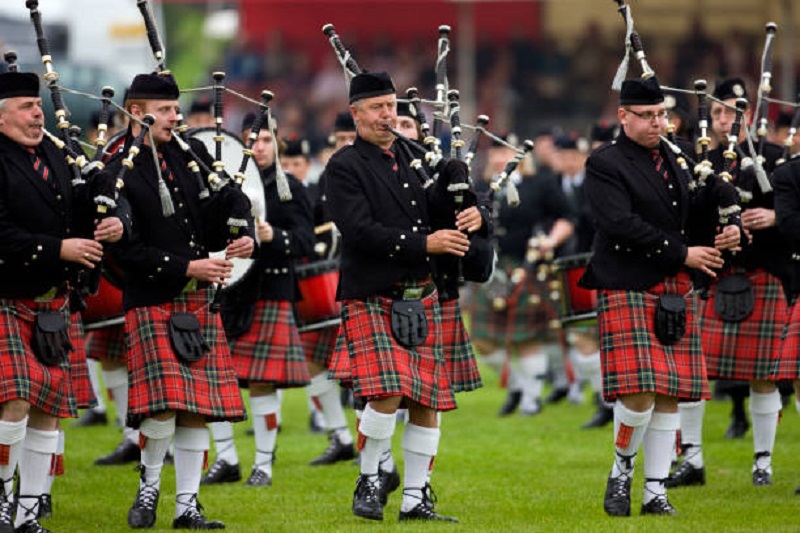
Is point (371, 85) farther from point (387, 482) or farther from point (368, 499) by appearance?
point (387, 482)

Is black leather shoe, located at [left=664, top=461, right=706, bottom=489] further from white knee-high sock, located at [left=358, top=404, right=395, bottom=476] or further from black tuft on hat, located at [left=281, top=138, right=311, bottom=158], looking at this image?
black tuft on hat, located at [left=281, top=138, right=311, bottom=158]

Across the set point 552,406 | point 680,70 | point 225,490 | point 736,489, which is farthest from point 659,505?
point 680,70

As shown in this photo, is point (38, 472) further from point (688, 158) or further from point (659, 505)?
point (688, 158)

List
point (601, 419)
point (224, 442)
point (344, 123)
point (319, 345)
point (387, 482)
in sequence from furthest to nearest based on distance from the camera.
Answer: point (601, 419)
point (319, 345)
point (344, 123)
point (224, 442)
point (387, 482)

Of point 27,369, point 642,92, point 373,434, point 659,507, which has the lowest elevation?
point 659,507

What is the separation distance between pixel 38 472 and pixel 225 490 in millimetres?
1677

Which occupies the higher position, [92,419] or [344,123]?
[344,123]

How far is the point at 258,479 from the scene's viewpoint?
819 centimetres

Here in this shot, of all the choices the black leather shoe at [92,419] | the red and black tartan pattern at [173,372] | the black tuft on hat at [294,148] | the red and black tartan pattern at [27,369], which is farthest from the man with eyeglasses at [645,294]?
the black leather shoe at [92,419]

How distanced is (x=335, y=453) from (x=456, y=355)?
1890mm

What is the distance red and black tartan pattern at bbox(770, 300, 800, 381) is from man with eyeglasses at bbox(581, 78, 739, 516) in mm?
551

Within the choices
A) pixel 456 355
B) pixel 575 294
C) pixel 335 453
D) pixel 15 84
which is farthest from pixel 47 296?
pixel 575 294

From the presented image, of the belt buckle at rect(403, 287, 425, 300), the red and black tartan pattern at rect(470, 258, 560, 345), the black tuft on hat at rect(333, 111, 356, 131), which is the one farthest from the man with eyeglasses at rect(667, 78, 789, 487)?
the red and black tartan pattern at rect(470, 258, 560, 345)

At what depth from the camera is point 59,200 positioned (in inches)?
251
